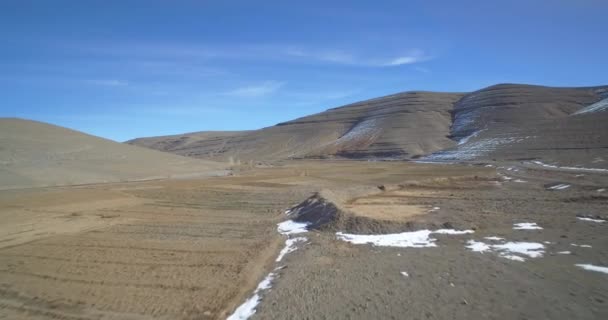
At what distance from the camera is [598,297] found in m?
6.86

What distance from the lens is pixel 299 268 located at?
370 inches

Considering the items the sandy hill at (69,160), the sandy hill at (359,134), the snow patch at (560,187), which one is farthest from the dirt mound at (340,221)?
the sandy hill at (359,134)

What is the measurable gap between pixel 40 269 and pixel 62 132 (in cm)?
5062

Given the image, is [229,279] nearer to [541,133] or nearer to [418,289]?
[418,289]

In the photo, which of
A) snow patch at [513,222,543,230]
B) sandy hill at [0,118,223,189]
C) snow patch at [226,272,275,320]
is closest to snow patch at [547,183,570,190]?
snow patch at [513,222,543,230]

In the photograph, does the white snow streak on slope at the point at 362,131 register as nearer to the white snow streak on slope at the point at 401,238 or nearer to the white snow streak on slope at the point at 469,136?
the white snow streak on slope at the point at 469,136

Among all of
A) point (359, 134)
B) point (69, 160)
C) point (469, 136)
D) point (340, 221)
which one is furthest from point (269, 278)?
point (359, 134)

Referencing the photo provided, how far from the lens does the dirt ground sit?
23.1 ft

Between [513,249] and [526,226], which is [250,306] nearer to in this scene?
[513,249]

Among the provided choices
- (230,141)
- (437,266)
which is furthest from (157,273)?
(230,141)

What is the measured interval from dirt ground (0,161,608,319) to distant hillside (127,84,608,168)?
3580 centimetres

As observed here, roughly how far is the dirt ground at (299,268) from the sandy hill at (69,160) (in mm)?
21892

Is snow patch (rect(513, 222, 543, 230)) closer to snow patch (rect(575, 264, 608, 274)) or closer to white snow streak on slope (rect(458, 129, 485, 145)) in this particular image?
snow patch (rect(575, 264, 608, 274))

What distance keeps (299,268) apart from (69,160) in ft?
142
